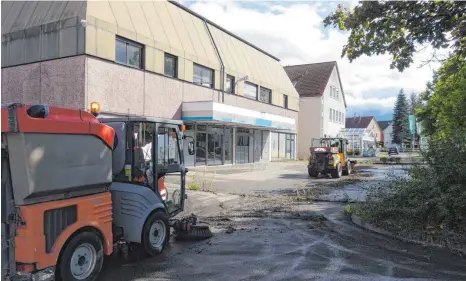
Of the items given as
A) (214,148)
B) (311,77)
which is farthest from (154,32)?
(311,77)

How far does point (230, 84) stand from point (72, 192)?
2320cm

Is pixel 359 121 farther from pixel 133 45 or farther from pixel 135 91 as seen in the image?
pixel 135 91

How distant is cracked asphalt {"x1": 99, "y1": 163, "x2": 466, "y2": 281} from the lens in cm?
499

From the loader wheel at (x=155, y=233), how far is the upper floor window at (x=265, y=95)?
25892 millimetres

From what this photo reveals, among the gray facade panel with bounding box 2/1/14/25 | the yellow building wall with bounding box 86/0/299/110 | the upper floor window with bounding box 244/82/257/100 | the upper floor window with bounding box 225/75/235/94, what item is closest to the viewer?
the yellow building wall with bounding box 86/0/299/110

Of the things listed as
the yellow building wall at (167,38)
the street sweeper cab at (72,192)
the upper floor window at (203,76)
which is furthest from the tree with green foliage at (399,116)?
the street sweeper cab at (72,192)

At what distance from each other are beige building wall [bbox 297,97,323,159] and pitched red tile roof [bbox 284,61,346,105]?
0.94 meters

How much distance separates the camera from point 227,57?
2658 cm

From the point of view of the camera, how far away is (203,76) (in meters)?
23.9

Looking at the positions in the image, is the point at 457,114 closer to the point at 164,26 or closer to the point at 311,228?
the point at 311,228

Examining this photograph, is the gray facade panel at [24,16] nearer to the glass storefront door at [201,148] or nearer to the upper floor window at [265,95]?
the glass storefront door at [201,148]

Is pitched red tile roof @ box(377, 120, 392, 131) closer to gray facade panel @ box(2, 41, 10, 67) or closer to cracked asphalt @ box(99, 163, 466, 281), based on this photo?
gray facade panel @ box(2, 41, 10, 67)

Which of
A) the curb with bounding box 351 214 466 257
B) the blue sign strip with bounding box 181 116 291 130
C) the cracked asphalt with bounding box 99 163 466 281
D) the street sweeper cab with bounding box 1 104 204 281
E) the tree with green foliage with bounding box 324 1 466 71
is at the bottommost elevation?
the cracked asphalt with bounding box 99 163 466 281

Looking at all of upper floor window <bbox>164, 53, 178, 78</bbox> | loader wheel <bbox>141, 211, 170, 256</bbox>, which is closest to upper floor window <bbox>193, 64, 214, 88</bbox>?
upper floor window <bbox>164, 53, 178, 78</bbox>
